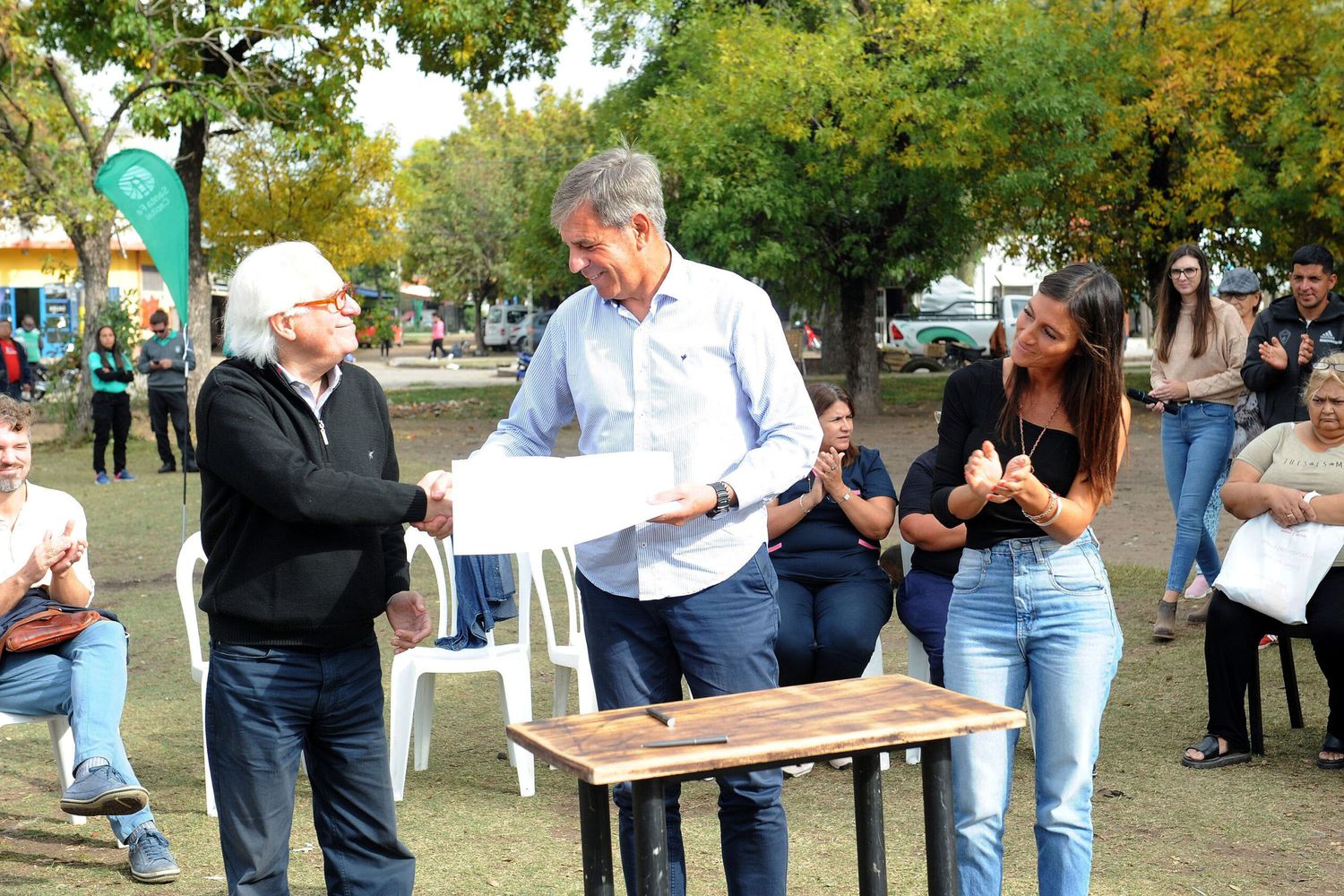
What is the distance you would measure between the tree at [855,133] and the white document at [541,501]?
49.5ft

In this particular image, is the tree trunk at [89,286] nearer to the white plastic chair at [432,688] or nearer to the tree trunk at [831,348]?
the white plastic chair at [432,688]

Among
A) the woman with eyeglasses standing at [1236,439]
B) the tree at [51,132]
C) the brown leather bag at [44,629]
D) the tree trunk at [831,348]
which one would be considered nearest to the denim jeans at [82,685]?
the brown leather bag at [44,629]

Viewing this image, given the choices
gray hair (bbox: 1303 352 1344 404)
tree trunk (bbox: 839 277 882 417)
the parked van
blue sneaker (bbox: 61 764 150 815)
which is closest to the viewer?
blue sneaker (bbox: 61 764 150 815)

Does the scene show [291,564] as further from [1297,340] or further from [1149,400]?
[1297,340]

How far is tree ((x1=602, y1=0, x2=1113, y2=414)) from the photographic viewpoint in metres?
17.6

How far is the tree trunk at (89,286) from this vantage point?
60.7ft

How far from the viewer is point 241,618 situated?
10.6 ft

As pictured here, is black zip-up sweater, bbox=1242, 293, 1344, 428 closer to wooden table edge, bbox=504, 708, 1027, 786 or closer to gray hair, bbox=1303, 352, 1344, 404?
gray hair, bbox=1303, 352, 1344, 404

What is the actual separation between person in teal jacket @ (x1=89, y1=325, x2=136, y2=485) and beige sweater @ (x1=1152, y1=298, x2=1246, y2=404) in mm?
11495

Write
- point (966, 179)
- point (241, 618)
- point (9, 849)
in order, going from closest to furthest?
1. point (241, 618)
2. point (9, 849)
3. point (966, 179)

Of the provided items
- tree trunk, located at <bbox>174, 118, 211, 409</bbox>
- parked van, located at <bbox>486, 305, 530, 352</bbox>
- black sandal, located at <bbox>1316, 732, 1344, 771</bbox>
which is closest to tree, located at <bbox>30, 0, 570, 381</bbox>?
tree trunk, located at <bbox>174, 118, 211, 409</bbox>

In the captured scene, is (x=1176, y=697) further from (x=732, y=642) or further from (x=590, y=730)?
(x=590, y=730)

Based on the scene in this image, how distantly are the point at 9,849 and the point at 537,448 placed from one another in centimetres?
248

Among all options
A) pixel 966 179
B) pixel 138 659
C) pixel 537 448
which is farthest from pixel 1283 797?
pixel 966 179
